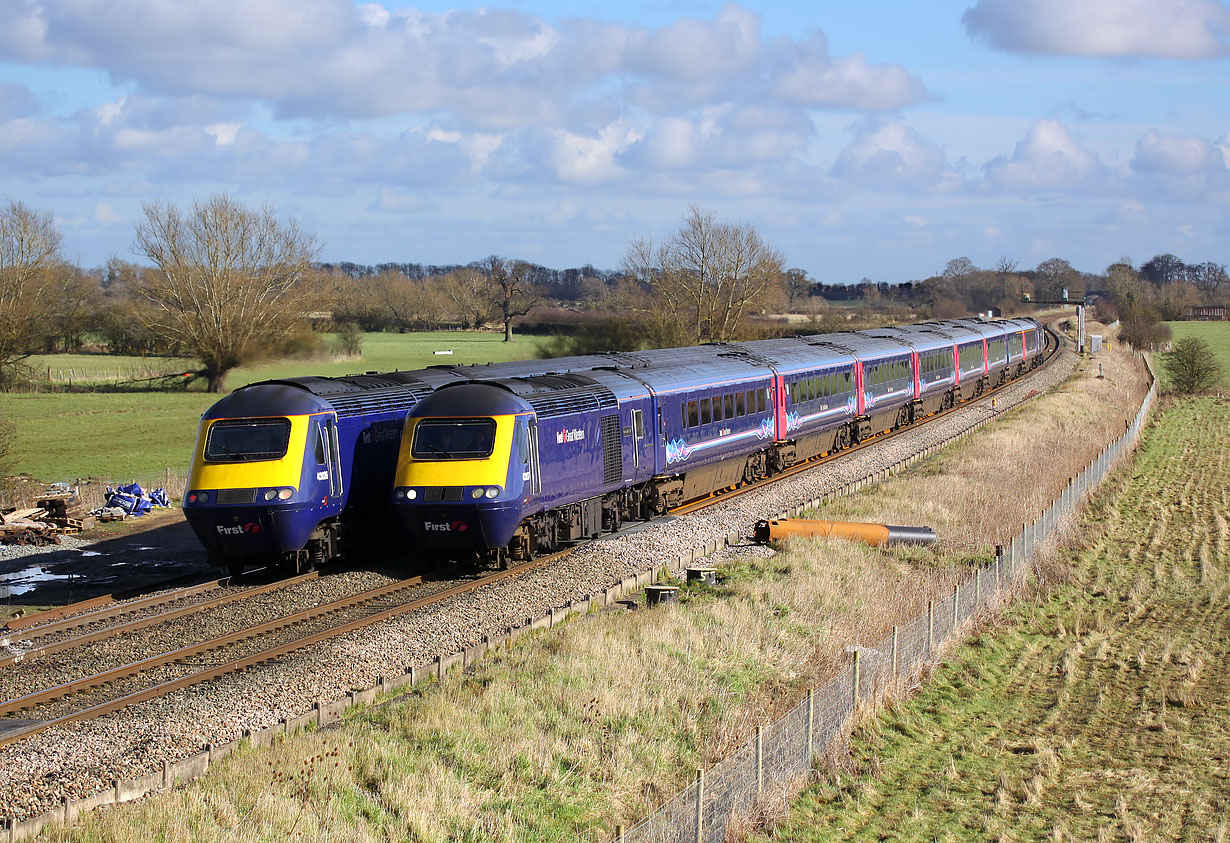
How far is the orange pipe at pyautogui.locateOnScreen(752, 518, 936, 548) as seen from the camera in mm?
21734

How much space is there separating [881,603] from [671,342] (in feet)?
167

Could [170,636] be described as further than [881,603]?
No

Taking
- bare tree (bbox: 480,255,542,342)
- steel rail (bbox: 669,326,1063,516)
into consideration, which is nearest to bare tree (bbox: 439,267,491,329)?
bare tree (bbox: 480,255,542,342)

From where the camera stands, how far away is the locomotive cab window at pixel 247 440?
18172 mm

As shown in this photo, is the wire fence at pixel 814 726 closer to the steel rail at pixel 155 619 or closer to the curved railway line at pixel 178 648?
the curved railway line at pixel 178 648

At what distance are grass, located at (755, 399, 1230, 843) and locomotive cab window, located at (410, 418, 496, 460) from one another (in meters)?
7.54

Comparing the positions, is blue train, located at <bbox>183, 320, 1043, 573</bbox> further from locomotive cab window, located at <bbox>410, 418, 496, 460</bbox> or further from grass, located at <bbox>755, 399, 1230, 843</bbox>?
grass, located at <bbox>755, 399, 1230, 843</bbox>


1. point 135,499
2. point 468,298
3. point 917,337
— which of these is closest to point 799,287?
point 468,298

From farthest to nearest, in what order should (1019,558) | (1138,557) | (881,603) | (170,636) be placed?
Answer: 1. (1138,557)
2. (1019,558)
3. (881,603)
4. (170,636)

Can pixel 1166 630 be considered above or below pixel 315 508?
below

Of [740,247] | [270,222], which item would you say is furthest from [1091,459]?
[270,222]

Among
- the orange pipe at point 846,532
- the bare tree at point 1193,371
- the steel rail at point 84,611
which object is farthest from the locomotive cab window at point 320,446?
the bare tree at point 1193,371

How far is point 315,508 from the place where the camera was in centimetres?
1852

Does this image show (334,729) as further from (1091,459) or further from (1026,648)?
(1091,459)
